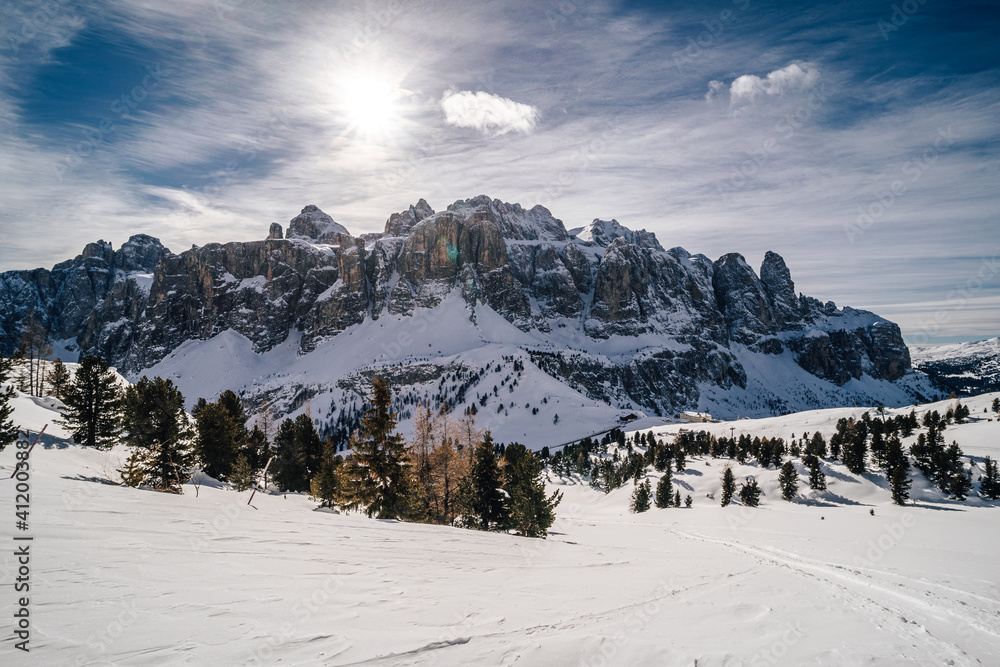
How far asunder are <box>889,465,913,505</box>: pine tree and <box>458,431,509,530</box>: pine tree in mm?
49157

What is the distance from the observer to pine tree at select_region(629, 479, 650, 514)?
59.9m

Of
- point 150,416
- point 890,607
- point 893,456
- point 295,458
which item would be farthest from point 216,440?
point 893,456

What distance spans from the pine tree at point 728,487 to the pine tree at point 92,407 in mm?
64574

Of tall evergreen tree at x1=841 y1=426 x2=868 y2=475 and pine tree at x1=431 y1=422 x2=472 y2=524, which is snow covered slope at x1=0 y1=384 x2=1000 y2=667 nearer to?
pine tree at x1=431 y1=422 x2=472 y2=524

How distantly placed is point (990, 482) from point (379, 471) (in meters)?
67.3

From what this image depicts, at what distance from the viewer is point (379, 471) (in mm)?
24672

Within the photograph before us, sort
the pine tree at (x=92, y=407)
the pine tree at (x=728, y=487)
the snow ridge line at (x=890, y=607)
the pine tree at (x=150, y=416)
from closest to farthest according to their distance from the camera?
the snow ridge line at (x=890, y=607) → the pine tree at (x=92, y=407) → the pine tree at (x=150, y=416) → the pine tree at (x=728, y=487)

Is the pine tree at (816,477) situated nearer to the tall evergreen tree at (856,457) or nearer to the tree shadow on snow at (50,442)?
the tall evergreen tree at (856,457)

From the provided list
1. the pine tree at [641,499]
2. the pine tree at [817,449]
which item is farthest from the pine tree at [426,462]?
the pine tree at [817,449]

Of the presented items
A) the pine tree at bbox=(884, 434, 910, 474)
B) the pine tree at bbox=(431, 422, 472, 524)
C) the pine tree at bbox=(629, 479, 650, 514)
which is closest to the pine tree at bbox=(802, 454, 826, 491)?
the pine tree at bbox=(884, 434, 910, 474)

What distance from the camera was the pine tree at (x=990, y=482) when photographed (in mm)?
49469

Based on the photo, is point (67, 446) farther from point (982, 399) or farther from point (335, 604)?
point (982, 399)

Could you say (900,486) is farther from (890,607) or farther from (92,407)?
(92,407)

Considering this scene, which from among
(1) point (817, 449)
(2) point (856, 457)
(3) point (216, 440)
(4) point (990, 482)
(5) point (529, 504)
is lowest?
(4) point (990, 482)
